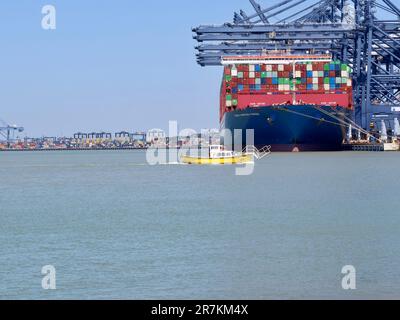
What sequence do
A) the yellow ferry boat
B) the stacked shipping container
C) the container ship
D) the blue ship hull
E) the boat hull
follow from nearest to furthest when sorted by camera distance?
the boat hull
the yellow ferry boat
the blue ship hull
the container ship
the stacked shipping container

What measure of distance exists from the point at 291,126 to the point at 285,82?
639 centimetres

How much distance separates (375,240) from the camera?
28.3 meters

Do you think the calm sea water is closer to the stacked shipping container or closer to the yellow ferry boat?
the yellow ferry boat

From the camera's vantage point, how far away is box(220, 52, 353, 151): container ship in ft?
319

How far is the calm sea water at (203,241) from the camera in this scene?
2147 cm

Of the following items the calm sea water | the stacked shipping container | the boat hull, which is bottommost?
the calm sea water

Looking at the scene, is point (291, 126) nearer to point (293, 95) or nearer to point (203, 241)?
point (293, 95)

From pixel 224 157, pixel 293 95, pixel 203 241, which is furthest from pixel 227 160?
pixel 203 241

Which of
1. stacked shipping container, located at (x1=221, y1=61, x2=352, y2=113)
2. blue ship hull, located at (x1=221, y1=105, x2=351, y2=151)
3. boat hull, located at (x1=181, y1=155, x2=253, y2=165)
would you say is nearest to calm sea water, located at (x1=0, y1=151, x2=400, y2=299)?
boat hull, located at (x1=181, y1=155, x2=253, y2=165)

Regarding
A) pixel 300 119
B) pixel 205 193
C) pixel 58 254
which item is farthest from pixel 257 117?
pixel 58 254

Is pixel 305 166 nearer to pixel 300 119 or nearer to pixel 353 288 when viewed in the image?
pixel 300 119

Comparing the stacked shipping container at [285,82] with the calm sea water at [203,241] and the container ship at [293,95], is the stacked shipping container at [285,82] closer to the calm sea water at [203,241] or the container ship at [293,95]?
the container ship at [293,95]

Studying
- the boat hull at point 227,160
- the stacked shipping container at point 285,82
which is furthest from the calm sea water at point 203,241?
the stacked shipping container at point 285,82
